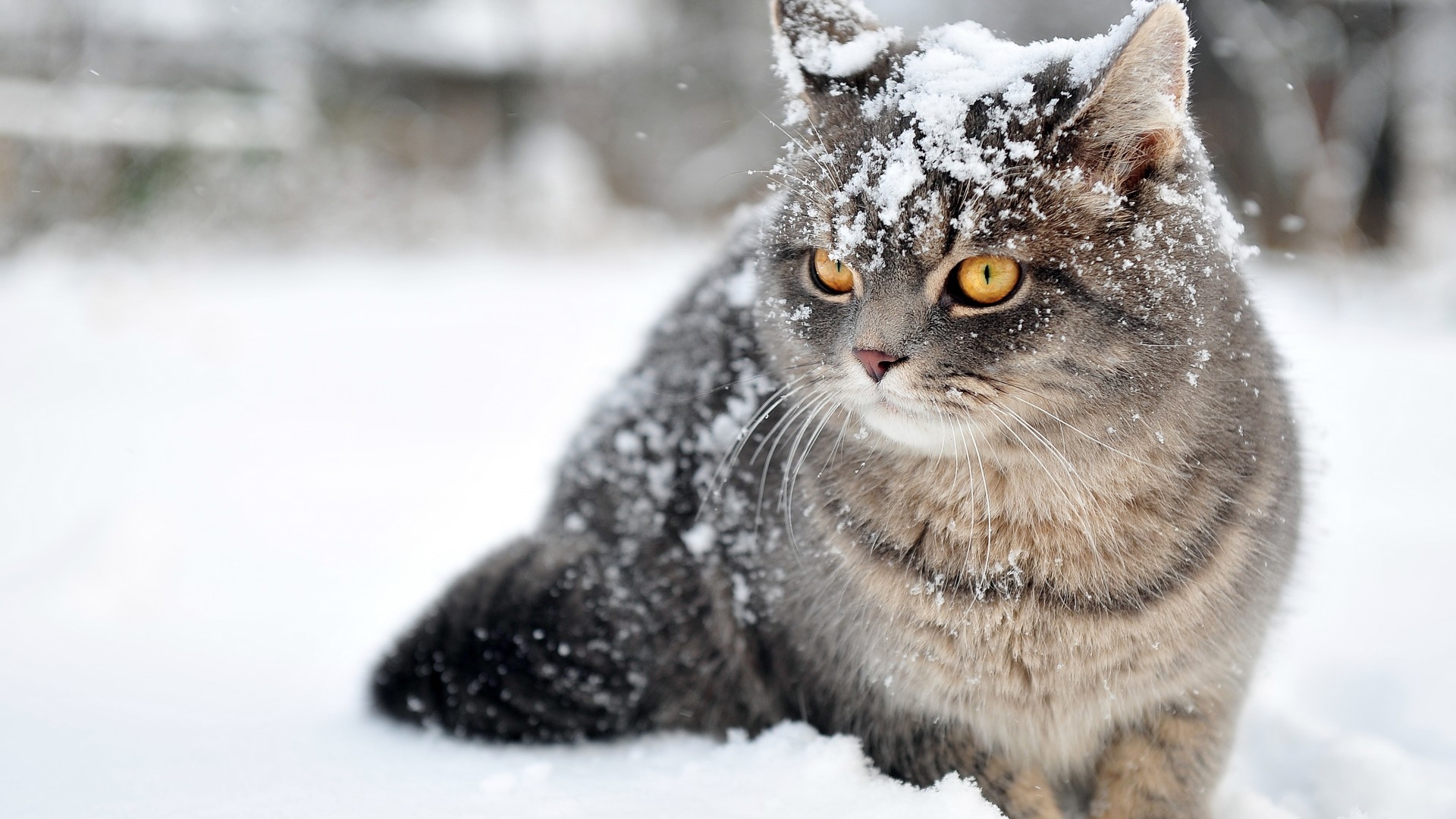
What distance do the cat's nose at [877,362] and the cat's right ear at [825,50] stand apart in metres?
0.48

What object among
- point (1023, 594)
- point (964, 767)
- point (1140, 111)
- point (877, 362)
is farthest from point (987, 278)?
point (964, 767)

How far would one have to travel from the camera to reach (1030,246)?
1.35m

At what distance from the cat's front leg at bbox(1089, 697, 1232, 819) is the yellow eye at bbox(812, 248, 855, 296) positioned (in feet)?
2.97

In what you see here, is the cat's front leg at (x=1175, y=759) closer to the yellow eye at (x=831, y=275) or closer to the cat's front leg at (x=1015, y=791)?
the cat's front leg at (x=1015, y=791)

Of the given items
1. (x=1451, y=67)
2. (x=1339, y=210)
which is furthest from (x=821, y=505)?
(x=1451, y=67)

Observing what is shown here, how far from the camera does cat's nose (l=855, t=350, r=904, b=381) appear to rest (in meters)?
1.36

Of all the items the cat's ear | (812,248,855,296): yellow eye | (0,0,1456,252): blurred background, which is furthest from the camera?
(0,0,1456,252): blurred background

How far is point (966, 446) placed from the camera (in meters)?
1.44

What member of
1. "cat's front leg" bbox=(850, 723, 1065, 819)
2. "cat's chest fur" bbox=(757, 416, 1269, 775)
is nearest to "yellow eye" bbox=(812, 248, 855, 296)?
"cat's chest fur" bbox=(757, 416, 1269, 775)

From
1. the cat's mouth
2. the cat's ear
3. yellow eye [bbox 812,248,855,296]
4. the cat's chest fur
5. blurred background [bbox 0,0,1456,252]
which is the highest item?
blurred background [bbox 0,0,1456,252]

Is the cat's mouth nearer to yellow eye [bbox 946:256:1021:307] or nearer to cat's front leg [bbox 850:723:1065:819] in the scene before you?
yellow eye [bbox 946:256:1021:307]

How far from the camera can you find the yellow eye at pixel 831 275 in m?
1.47

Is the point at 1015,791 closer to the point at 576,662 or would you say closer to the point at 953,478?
the point at 953,478

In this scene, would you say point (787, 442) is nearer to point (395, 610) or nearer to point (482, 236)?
point (395, 610)
